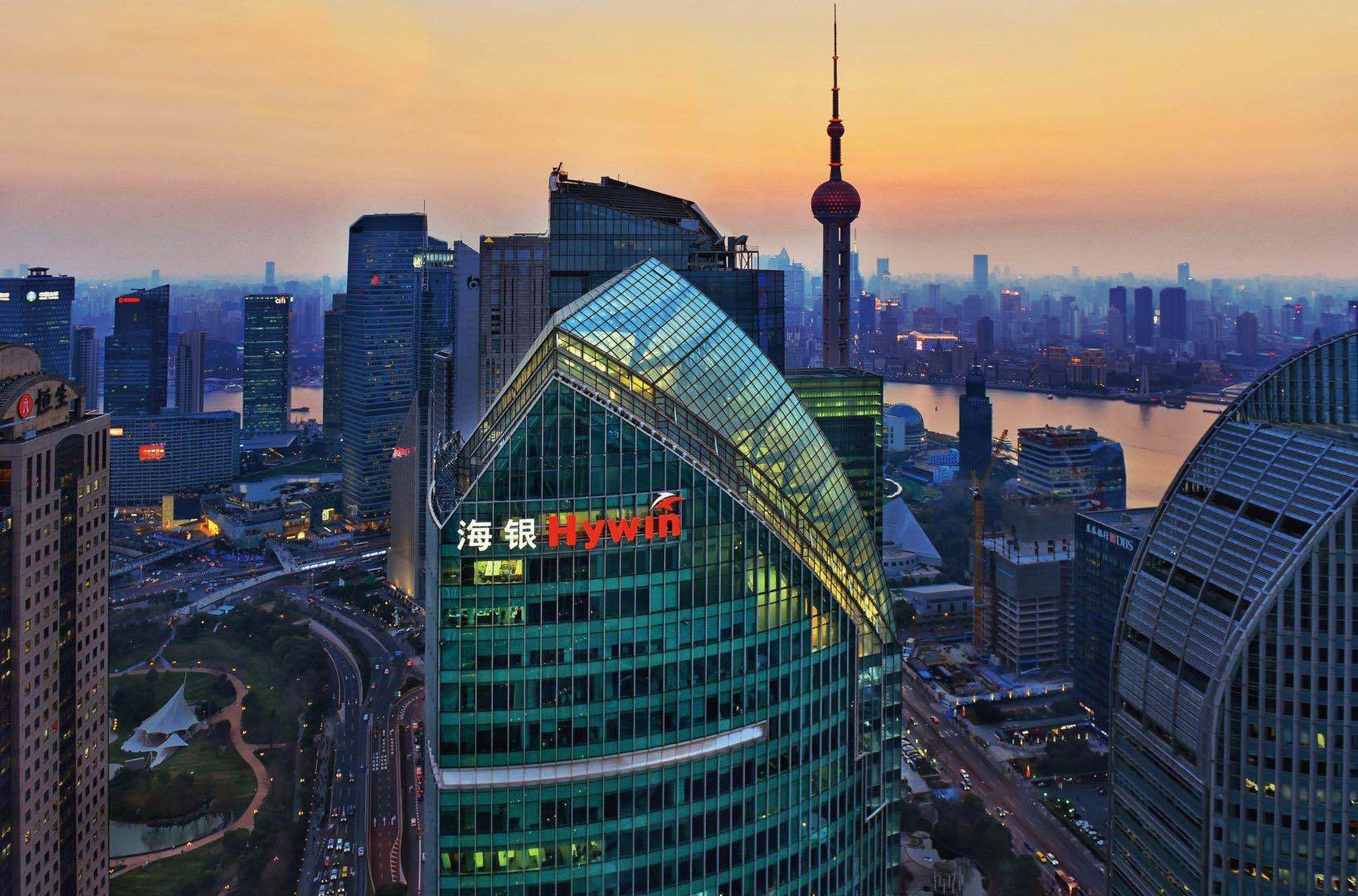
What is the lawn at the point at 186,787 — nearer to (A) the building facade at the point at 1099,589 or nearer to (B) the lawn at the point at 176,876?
(B) the lawn at the point at 176,876

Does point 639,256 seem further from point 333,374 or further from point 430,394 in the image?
point 333,374

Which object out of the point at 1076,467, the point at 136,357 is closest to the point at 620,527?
the point at 1076,467

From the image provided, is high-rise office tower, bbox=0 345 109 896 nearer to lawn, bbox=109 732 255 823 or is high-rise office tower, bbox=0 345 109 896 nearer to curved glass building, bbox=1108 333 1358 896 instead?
lawn, bbox=109 732 255 823

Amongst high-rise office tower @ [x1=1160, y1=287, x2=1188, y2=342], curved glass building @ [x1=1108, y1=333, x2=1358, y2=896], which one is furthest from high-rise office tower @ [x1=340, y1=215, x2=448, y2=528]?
high-rise office tower @ [x1=1160, y1=287, x2=1188, y2=342]

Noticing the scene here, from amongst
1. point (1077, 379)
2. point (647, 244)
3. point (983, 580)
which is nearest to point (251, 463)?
point (983, 580)

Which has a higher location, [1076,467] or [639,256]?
[639,256]

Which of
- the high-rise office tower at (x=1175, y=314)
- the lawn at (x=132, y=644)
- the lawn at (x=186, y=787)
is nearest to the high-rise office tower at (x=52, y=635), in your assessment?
the lawn at (x=186, y=787)

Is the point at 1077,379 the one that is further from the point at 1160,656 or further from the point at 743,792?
the point at 743,792
